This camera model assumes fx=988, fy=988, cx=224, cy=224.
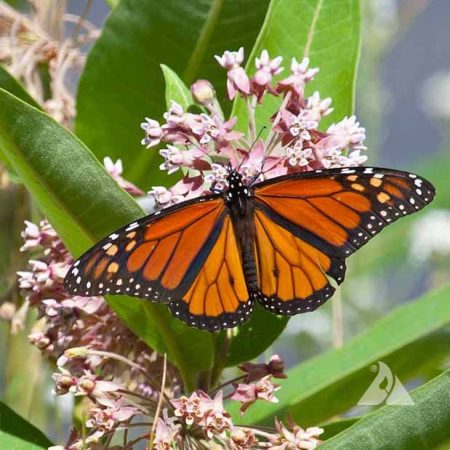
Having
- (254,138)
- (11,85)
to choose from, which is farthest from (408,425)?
(11,85)

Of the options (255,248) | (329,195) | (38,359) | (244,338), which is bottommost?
(38,359)

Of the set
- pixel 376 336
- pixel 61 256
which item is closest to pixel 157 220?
pixel 61 256

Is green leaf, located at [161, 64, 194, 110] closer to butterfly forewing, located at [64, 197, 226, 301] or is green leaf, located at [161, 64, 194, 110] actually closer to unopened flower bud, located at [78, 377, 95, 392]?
butterfly forewing, located at [64, 197, 226, 301]

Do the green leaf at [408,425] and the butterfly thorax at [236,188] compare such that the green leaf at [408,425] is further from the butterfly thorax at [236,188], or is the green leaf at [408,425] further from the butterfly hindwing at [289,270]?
the butterfly thorax at [236,188]

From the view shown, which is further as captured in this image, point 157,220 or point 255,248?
point 255,248

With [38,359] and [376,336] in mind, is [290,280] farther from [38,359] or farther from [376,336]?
[38,359]

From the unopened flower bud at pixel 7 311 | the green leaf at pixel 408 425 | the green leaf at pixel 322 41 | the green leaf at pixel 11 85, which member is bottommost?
the unopened flower bud at pixel 7 311

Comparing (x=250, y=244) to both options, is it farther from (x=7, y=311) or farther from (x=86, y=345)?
(x=7, y=311)

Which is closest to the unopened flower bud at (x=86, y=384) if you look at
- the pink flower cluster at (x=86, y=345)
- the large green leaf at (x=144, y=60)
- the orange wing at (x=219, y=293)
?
the pink flower cluster at (x=86, y=345)
